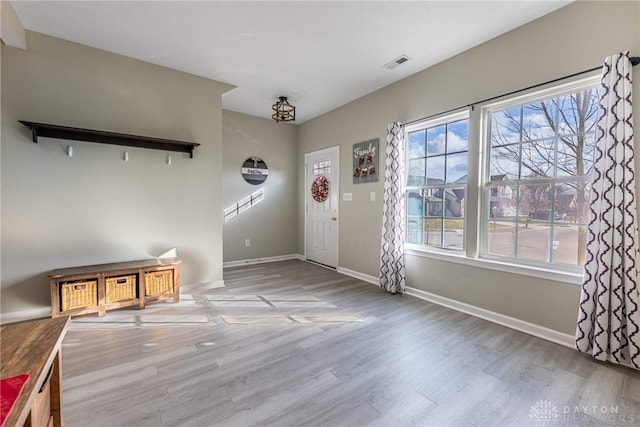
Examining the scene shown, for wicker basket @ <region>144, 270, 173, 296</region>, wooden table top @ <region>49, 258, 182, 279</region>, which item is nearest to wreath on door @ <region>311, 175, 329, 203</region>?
wooden table top @ <region>49, 258, 182, 279</region>

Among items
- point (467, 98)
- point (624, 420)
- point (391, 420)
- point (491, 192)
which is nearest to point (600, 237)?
point (491, 192)

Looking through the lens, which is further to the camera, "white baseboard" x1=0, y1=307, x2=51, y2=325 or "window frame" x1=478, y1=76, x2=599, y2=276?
"white baseboard" x1=0, y1=307, x2=51, y2=325

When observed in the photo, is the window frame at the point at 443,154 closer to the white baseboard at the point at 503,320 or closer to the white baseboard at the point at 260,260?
the white baseboard at the point at 503,320

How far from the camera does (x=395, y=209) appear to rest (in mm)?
3578

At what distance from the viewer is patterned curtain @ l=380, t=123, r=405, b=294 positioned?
11.7 ft

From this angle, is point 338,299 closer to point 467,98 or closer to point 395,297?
point 395,297

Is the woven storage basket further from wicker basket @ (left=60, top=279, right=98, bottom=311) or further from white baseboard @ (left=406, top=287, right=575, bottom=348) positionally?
white baseboard @ (left=406, top=287, right=575, bottom=348)

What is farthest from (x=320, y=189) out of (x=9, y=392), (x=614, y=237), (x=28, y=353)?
(x=9, y=392)

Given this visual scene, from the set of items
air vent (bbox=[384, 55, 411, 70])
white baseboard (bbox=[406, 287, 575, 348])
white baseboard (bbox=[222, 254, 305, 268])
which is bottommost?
white baseboard (bbox=[406, 287, 575, 348])

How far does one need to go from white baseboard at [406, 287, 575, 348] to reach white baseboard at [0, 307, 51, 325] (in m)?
3.97

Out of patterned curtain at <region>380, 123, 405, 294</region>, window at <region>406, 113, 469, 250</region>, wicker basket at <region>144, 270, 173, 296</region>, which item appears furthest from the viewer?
patterned curtain at <region>380, 123, 405, 294</region>

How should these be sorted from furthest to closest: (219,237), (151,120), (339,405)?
(219,237), (151,120), (339,405)

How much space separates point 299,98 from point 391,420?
13.4 feet

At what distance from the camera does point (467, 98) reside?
9.72ft
